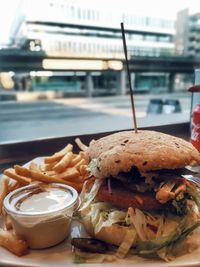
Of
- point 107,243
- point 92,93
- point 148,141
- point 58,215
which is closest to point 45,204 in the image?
point 58,215

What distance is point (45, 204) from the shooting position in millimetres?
1183

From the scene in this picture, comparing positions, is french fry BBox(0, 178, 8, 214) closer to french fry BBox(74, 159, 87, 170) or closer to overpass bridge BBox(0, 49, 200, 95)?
french fry BBox(74, 159, 87, 170)

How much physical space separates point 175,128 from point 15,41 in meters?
1.86

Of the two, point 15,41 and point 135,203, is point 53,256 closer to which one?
point 135,203

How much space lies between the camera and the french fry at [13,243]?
1.05 m

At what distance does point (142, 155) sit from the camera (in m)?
1.07

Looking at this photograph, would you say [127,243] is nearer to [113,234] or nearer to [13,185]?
[113,234]

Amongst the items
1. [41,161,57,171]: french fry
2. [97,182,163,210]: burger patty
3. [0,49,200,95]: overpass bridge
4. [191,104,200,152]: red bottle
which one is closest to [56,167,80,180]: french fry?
[41,161,57,171]: french fry

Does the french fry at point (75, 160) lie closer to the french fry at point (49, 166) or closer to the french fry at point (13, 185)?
the french fry at point (49, 166)

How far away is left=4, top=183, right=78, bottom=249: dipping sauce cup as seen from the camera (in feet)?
3.58

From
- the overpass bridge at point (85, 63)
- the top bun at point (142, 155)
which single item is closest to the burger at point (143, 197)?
the top bun at point (142, 155)

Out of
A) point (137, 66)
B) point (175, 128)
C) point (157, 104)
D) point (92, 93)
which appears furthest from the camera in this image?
point (92, 93)

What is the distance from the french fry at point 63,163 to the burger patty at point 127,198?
432 millimetres

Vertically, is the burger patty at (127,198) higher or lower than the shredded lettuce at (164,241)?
higher
